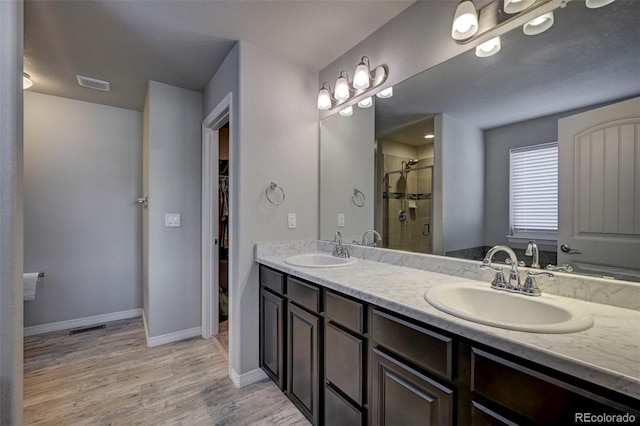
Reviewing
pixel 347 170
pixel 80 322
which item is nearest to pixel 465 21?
pixel 347 170

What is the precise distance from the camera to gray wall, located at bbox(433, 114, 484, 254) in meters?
1.43

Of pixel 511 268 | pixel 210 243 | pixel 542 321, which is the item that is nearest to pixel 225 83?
pixel 210 243

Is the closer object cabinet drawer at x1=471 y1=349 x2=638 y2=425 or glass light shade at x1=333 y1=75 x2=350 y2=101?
cabinet drawer at x1=471 y1=349 x2=638 y2=425

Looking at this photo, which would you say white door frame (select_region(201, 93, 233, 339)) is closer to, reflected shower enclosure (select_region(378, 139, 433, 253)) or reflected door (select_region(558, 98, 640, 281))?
reflected shower enclosure (select_region(378, 139, 433, 253))

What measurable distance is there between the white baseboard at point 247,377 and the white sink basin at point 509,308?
1555mm

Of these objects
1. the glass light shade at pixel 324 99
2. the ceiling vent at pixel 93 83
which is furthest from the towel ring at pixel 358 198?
the ceiling vent at pixel 93 83

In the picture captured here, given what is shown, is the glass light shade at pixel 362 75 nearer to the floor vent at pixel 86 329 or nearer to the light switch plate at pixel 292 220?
the light switch plate at pixel 292 220

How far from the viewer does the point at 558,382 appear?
676mm

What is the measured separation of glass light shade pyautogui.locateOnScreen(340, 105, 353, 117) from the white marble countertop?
4.62 ft

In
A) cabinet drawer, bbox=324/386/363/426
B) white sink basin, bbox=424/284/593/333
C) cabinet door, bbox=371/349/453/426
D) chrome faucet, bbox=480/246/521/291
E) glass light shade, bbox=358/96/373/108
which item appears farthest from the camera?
glass light shade, bbox=358/96/373/108

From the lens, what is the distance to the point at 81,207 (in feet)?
9.88

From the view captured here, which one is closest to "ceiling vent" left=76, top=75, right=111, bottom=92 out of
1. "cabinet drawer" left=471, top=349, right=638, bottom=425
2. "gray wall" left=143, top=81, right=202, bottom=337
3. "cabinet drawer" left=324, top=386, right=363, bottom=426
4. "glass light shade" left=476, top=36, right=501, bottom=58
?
"gray wall" left=143, top=81, right=202, bottom=337

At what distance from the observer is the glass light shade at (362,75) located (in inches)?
75.1

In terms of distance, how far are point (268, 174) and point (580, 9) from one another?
71.4 inches
